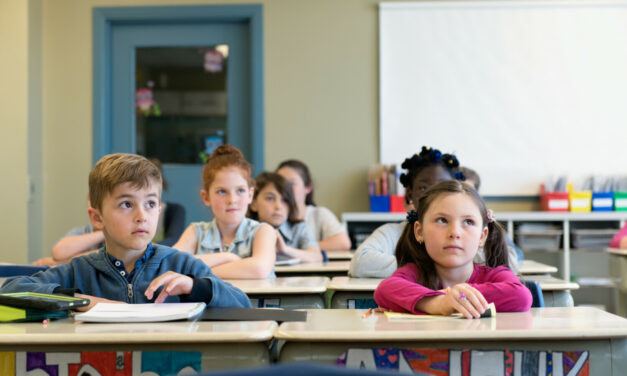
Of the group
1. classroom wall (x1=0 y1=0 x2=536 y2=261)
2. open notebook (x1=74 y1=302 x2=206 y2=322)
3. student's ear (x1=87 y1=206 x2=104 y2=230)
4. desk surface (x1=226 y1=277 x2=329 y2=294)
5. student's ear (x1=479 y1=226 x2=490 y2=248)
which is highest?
classroom wall (x1=0 y1=0 x2=536 y2=261)

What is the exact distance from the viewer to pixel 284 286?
87.7 inches

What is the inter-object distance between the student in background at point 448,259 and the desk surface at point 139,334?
17.2 inches

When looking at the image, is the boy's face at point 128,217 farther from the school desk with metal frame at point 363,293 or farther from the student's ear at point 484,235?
the student's ear at point 484,235

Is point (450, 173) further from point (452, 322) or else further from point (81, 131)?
point (81, 131)

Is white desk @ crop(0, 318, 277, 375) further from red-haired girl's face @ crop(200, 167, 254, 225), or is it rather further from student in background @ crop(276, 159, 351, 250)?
student in background @ crop(276, 159, 351, 250)

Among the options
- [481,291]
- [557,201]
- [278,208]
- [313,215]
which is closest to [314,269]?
[278,208]

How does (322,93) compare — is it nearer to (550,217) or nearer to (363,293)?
(550,217)

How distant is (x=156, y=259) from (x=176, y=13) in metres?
3.81

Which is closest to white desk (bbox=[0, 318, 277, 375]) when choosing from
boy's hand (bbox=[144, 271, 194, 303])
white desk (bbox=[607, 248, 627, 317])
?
boy's hand (bbox=[144, 271, 194, 303])

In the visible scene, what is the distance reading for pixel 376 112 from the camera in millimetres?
5316

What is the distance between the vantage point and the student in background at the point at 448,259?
1706 mm

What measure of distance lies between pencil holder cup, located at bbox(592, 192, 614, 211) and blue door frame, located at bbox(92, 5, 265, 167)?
247 centimetres

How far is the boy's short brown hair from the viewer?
187 cm

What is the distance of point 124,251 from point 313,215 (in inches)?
102
